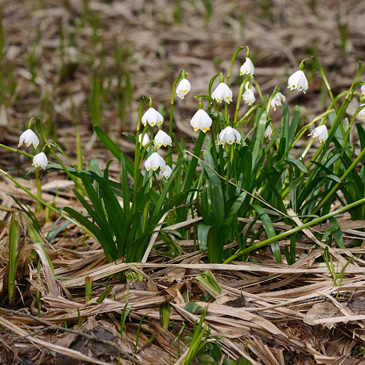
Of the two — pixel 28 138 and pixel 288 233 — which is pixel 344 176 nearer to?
pixel 288 233

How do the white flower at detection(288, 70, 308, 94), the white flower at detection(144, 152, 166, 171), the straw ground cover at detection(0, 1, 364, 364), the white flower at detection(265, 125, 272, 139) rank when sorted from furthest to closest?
the white flower at detection(265, 125, 272, 139), the white flower at detection(288, 70, 308, 94), the white flower at detection(144, 152, 166, 171), the straw ground cover at detection(0, 1, 364, 364)

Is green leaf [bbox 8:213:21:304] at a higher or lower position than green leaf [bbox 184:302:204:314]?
higher

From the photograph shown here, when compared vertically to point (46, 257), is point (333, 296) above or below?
below

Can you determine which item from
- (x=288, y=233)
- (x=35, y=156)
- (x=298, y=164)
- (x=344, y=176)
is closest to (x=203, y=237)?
(x=288, y=233)

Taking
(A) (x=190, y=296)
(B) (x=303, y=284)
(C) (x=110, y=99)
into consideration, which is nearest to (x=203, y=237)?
(A) (x=190, y=296)

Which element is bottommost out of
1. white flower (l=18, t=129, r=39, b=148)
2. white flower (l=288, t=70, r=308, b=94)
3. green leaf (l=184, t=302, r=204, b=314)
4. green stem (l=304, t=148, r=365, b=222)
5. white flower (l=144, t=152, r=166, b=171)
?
green leaf (l=184, t=302, r=204, b=314)

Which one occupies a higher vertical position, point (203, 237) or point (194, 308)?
point (203, 237)

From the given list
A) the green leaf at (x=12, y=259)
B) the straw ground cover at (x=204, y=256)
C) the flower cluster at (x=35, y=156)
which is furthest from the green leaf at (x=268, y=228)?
the green leaf at (x=12, y=259)

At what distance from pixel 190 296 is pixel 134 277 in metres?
0.26

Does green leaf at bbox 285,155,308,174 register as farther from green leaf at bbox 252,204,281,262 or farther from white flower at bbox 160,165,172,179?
white flower at bbox 160,165,172,179

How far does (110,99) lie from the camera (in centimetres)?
550

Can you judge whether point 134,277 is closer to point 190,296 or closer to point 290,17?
point 190,296

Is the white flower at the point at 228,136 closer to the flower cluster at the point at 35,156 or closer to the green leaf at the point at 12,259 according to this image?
the flower cluster at the point at 35,156

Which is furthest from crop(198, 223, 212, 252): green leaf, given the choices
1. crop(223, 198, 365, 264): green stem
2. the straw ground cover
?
crop(223, 198, 365, 264): green stem
